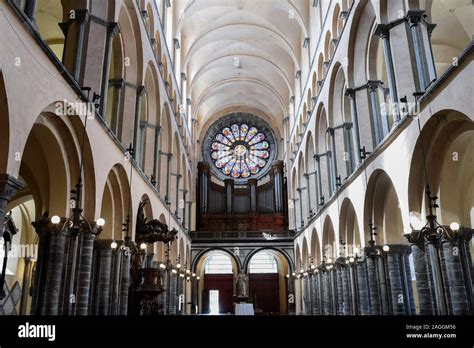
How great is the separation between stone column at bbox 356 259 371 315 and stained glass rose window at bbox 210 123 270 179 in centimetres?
2549

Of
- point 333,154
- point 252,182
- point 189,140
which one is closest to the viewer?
point 333,154

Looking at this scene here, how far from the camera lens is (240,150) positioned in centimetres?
4181

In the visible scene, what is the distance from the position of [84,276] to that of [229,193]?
27622mm

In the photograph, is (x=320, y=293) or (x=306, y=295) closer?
(x=320, y=293)

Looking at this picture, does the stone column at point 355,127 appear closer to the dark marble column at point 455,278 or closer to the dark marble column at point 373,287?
the dark marble column at point 373,287

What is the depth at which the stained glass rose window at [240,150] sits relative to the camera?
4170 cm

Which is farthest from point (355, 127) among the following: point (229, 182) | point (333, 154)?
point (229, 182)

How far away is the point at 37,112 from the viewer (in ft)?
28.1

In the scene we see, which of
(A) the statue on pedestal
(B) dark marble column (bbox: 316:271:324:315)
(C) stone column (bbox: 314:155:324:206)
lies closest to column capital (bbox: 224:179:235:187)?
(A) the statue on pedestal

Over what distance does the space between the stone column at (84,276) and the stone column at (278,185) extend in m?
27.7

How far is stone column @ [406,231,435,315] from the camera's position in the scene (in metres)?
11.5

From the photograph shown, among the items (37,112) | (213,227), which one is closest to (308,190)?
(213,227)

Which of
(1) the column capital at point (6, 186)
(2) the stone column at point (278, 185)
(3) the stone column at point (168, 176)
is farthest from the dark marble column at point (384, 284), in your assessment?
→ (2) the stone column at point (278, 185)

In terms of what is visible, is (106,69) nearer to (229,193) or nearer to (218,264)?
(229,193)
